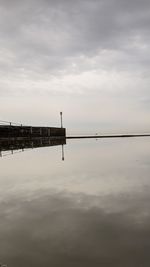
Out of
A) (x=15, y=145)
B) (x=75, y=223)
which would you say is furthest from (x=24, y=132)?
(x=75, y=223)

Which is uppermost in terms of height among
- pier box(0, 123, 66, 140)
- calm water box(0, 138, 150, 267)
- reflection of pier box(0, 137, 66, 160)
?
pier box(0, 123, 66, 140)

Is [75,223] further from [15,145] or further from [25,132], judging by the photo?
[25,132]

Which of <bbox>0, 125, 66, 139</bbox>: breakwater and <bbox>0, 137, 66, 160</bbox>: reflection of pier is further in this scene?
<bbox>0, 125, 66, 139</bbox>: breakwater

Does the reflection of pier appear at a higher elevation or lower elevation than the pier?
lower

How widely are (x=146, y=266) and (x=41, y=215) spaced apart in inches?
145

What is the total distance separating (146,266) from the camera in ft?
15.4

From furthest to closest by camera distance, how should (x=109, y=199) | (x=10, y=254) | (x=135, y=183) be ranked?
1. (x=135, y=183)
2. (x=109, y=199)
3. (x=10, y=254)

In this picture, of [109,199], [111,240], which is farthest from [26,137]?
[111,240]

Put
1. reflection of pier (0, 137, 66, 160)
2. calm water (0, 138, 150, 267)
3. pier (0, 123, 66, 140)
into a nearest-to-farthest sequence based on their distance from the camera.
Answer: calm water (0, 138, 150, 267) → reflection of pier (0, 137, 66, 160) → pier (0, 123, 66, 140)

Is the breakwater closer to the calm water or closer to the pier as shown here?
the pier

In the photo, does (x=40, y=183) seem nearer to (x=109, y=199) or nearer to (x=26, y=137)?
(x=109, y=199)

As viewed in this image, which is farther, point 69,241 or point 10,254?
point 69,241

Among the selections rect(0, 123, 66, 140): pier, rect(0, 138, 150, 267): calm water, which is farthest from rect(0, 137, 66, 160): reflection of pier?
rect(0, 138, 150, 267): calm water

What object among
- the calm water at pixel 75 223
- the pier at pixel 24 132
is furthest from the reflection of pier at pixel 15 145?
the calm water at pixel 75 223
